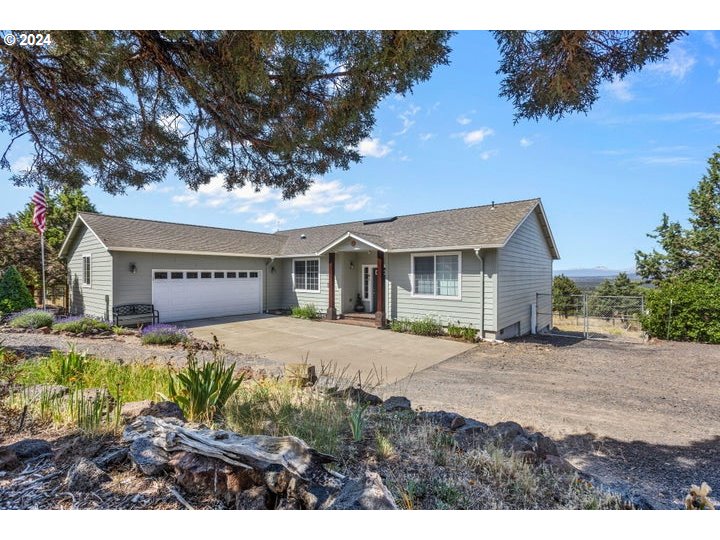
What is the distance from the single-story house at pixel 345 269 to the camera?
453 inches

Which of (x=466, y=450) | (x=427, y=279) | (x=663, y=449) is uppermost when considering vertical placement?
(x=427, y=279)

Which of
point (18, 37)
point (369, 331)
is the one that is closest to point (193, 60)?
point (18, 37)

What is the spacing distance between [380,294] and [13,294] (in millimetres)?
14015

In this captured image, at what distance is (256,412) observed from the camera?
3.16m

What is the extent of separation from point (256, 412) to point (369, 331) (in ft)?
29.6

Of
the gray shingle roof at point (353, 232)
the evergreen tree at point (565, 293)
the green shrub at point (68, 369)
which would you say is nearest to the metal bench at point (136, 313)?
the gray shingle roof at point (353, 232)

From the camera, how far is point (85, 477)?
2094 mm

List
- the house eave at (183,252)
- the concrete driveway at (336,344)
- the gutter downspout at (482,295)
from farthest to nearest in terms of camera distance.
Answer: the house eave at (183,252) → the gutter downspout at (482,295) → the concrete driveway at (336,344)

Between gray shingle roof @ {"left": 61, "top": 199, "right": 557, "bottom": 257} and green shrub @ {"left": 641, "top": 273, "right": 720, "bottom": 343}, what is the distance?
478 centimetres

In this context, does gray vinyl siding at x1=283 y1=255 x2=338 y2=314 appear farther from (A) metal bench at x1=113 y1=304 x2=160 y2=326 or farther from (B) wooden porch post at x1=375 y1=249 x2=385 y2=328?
(A) metal bench at x1=113 y1=304 x2=160 y2=326

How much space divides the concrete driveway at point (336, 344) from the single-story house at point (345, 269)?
1.38m

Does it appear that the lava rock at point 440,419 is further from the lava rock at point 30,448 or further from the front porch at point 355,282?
the front porch at point 355,282
